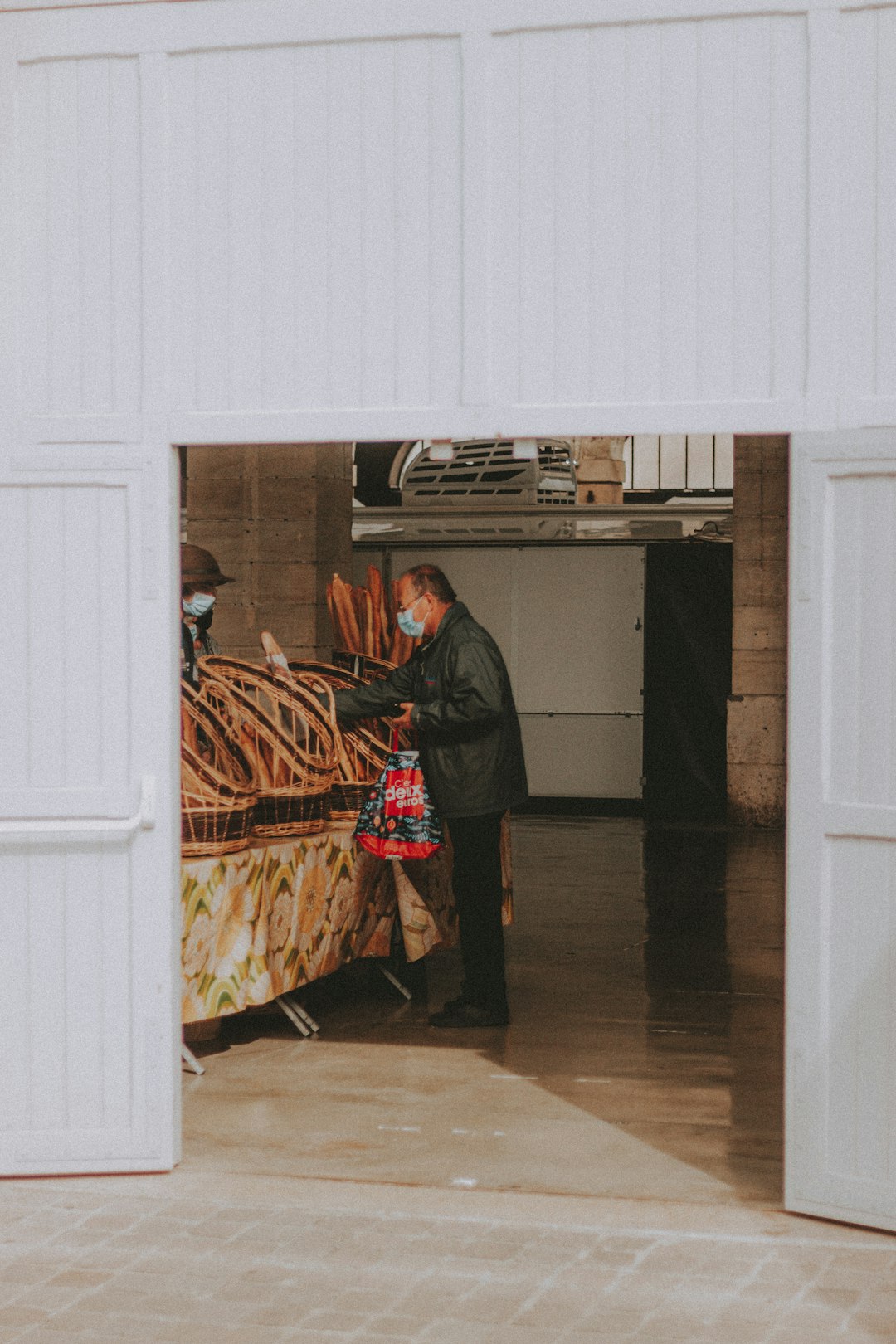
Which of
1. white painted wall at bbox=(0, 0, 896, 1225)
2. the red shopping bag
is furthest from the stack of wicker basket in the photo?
white painted wall at bbox=(0, 0, 896, 1225)

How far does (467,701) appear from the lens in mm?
6180

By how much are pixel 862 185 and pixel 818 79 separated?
1.04 feet

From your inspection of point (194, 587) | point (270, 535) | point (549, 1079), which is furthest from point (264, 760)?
point (270, 535)

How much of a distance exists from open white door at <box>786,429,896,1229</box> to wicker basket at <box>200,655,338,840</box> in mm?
2479

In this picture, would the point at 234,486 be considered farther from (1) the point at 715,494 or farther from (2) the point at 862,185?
(2) the point at 862,185

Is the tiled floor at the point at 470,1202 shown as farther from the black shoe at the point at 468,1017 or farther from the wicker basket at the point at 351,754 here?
the wicker basket at the point at 351,754

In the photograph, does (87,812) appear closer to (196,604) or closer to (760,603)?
(196,604)

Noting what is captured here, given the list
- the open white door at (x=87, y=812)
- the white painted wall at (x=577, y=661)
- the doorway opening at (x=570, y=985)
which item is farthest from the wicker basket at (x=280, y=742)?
the white painted wall at (x=577, y=661)

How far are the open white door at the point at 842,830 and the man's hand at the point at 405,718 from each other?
232 centimetres

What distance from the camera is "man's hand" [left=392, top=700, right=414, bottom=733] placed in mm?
6262

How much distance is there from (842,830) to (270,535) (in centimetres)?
774

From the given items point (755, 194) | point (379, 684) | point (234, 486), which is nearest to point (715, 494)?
point (234, 486)

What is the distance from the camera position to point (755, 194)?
4234 mm

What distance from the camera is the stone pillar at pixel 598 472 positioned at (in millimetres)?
18047
